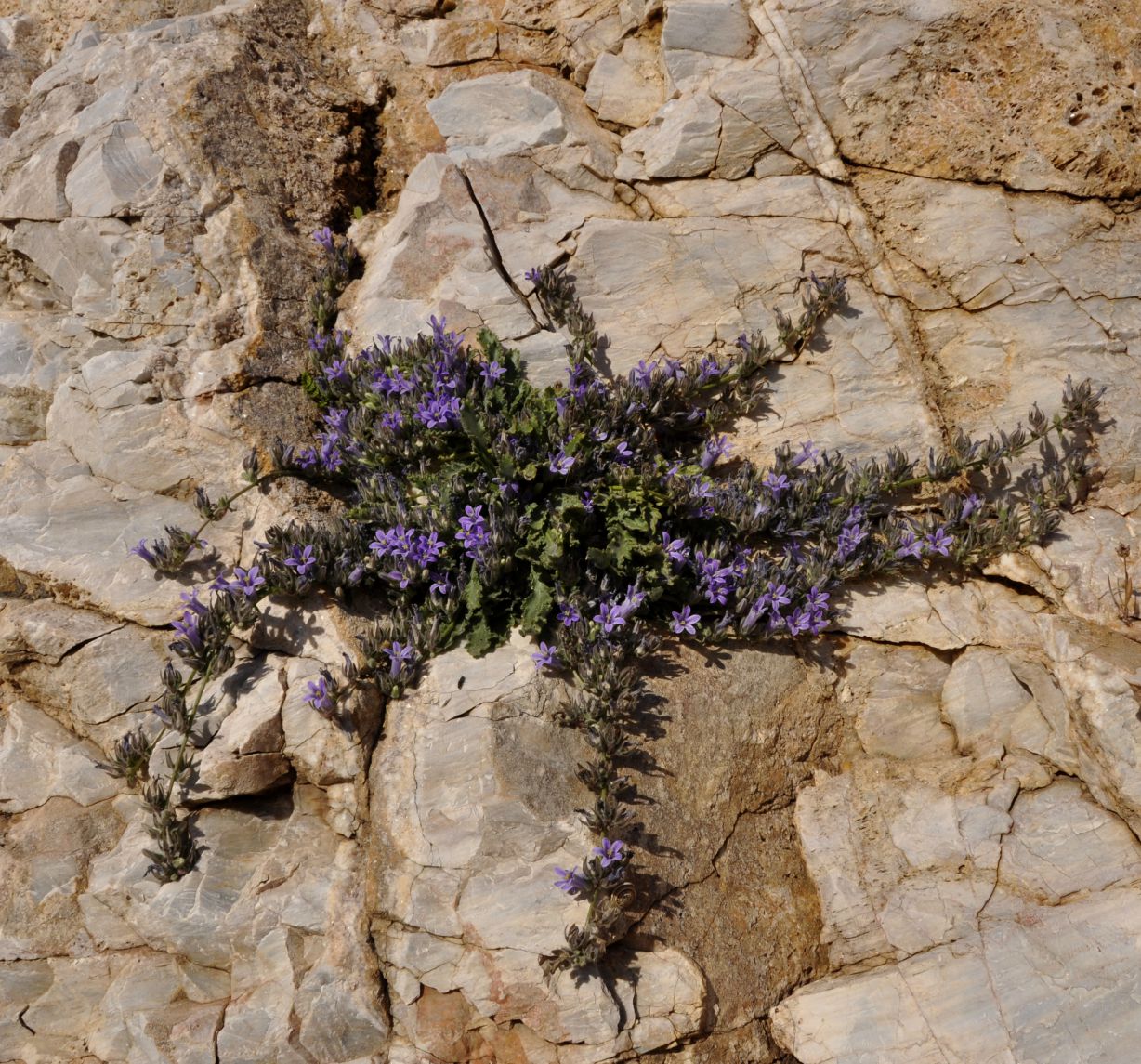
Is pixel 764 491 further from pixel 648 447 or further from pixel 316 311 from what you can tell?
pixel 316 311

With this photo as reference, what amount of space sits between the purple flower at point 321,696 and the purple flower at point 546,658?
1.16m

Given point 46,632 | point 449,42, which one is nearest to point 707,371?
point 449,42

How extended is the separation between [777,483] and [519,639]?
6.48 feet

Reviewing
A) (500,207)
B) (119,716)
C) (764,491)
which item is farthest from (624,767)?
(500,207)

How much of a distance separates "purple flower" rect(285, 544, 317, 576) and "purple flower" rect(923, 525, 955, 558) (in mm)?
3790

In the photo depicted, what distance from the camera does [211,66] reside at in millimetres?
7797

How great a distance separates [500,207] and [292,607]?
345cm

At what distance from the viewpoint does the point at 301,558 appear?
237 inches

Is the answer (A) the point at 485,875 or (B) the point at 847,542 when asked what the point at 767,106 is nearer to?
(B) the point at 847,542

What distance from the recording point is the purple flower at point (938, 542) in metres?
6.55

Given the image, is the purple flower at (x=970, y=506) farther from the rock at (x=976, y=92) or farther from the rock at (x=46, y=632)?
the rock at (x=46, y=632)

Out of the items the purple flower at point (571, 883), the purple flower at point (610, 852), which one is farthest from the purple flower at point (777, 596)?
the purple flower at point (571, 883)

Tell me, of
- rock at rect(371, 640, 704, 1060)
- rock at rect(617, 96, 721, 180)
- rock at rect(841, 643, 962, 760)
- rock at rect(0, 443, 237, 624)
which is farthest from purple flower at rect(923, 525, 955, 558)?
rock at rect(0, 443, 237, 624)

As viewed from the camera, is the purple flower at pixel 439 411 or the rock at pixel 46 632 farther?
the purple flower at pixel 439 411
